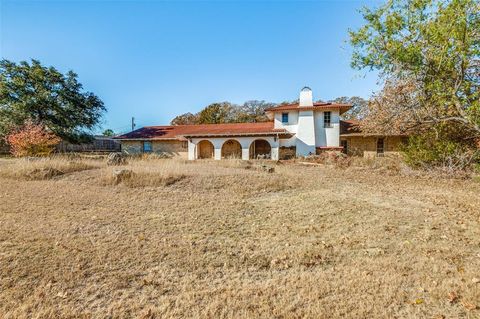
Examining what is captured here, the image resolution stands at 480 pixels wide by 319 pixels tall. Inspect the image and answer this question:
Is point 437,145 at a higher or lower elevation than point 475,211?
higher

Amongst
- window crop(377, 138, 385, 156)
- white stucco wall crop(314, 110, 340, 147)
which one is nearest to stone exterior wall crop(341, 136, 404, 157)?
window crop(377, 138, 385, 156)

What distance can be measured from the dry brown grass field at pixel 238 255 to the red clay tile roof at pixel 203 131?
1542 cm

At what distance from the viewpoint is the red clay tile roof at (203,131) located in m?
24.3

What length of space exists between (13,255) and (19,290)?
1206mm

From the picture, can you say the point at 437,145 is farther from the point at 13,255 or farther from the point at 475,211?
the point at 13,255

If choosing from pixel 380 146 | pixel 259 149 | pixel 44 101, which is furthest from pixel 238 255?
pixel 44 101

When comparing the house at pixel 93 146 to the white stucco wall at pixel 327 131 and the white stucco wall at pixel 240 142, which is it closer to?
the white stucco wall at pixel 240 142

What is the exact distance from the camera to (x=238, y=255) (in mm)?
4621

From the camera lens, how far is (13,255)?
4277 millimetres

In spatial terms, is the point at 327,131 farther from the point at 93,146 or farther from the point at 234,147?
the point at 93,146

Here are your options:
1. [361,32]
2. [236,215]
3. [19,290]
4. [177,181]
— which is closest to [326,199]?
[236,215]

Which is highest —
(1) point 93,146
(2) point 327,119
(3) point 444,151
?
(2) point 327,119

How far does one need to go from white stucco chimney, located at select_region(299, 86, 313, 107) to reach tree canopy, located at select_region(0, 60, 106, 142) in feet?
76.4

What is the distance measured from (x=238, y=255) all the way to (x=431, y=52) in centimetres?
701
